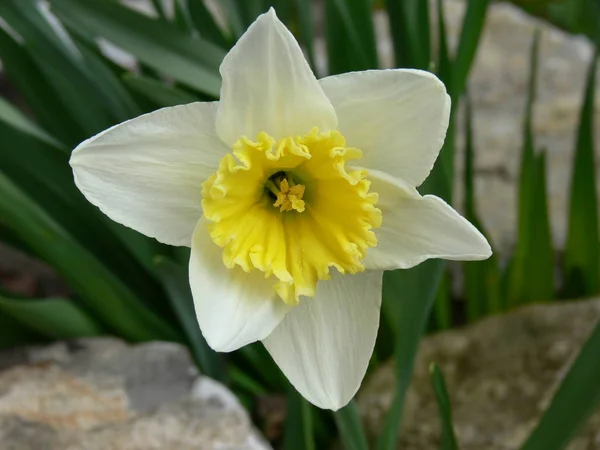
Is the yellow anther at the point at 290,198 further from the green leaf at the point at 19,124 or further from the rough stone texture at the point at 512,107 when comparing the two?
the rough stone texture at the point at 512,107

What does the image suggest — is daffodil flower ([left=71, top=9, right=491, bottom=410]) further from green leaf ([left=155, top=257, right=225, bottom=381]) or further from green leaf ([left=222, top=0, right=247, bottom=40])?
green leaf ([left=222, top=0, right=247, bottom=40])

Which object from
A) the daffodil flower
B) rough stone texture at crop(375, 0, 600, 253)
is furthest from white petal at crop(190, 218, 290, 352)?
rough stone texture at crop(375, 0, 600, 253)

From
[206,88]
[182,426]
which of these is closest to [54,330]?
[182,426]

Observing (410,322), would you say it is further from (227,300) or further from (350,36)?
(350,36)

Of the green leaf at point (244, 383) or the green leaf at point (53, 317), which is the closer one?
the green leaf at point (53, 317)

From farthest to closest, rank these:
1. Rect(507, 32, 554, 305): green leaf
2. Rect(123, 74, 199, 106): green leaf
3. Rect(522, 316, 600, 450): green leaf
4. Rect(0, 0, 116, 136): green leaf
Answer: Rect(507, 32, 554, 305): green leaf
Rect(0, 0, 116, 136): green leaf
Rect(123, 74, 199, 106): green leaf
Rect(522, 316, 600, 450): green leaf

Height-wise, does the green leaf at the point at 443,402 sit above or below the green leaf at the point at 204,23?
below

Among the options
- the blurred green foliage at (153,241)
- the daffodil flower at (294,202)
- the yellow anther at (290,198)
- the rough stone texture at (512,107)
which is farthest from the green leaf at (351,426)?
the rough stone texture at (512,107)

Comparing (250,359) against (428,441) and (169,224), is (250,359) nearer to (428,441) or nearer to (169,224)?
(428,441)
